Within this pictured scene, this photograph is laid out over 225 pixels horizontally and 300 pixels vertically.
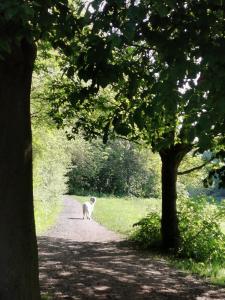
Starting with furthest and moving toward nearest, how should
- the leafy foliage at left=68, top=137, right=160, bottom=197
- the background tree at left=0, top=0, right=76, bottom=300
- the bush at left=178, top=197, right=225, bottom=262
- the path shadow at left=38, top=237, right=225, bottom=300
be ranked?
the leafy foliage at left=68, top=137, right=160, bottom=197 → the bush at left=178, top=197, right=225, bottom=262 → the path shadow at left=38, top=237, right=225, bottom=300 → the background tree at left=0, top=0, right=76, bottom=300

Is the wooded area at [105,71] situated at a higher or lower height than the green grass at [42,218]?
→ higher

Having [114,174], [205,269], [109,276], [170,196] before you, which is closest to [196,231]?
[170,196]

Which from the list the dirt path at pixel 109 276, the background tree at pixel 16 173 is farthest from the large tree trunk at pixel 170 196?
the background tree at pixel 16 173

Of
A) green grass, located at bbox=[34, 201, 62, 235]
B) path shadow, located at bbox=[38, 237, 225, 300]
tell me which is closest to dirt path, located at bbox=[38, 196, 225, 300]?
path shadow, located at bbox=[38, 237, 225, 300]

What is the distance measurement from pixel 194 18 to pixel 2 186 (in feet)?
9.52

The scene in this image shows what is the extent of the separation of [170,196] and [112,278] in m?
5.72

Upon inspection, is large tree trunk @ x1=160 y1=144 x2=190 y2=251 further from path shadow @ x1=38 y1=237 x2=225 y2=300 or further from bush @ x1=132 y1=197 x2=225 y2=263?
path shadow @ x1=38 y1=237 x2=225 y2=300

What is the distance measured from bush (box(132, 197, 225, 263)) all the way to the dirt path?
1.17m

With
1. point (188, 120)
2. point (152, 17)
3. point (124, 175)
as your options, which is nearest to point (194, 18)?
point (152, 17)

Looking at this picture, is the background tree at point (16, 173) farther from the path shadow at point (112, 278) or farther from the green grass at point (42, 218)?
the green grass at point (42, 218)

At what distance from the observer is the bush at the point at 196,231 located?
14539 millimetres

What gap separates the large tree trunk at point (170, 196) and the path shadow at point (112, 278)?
4.07 ft

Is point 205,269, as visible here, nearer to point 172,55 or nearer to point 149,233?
point 149,233

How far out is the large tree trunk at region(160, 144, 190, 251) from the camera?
14961mm
